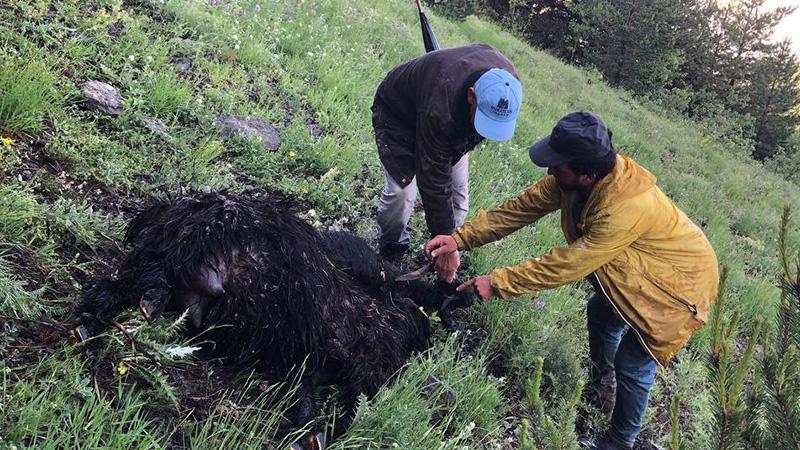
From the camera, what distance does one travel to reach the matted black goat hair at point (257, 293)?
2.29 metres

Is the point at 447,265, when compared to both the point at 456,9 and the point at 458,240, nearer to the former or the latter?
the point at 458,240

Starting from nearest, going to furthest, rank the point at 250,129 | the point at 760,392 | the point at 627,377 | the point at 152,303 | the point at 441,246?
the point at 760,392
the point at 152,303
the point at 627,377
the point at 441,246
the point at 250,129

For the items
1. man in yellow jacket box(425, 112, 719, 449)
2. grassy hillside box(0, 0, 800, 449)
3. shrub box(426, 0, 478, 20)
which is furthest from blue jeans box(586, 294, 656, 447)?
shrub box(426, 0, 478, 20)

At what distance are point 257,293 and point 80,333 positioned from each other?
27.5 inches

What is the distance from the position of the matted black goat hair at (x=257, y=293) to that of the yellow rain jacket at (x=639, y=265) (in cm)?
94

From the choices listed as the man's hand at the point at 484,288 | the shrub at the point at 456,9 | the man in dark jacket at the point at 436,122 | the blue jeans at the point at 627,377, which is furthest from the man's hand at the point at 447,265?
the shrub at the point at 456,9

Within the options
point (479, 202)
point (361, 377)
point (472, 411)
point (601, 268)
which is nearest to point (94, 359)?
point (361, 377)

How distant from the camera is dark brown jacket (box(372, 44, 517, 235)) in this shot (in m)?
3.43

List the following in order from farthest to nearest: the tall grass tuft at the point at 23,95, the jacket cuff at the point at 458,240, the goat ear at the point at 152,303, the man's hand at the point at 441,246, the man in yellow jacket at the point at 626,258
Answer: the jacket cuff at the point at 458,240
the man's hand at the point at 441,246
the tall grass tuft at the point at 23,95
the man in yellow jacket at the point at 626,258
the goat ear at the point at 152,303

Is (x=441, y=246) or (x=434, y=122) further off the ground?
(x=434, y=122)

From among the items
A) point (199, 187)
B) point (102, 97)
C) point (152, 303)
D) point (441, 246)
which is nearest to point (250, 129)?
point (199, 187)

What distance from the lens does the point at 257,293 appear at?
8.12 feet

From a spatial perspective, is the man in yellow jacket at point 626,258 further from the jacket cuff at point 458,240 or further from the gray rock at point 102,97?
the gray rock at point 102,97

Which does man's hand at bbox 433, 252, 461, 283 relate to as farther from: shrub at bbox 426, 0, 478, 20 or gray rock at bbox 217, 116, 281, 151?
shrub at bbox 426, 0, 478, 20
